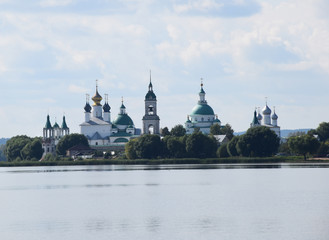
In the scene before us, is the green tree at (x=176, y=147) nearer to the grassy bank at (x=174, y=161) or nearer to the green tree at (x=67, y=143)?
the grassy bank at (x=174, y=161)

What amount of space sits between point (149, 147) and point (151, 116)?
45.3m

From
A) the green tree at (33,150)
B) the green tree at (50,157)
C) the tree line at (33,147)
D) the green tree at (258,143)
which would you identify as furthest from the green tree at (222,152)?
the green tree at (33,150)

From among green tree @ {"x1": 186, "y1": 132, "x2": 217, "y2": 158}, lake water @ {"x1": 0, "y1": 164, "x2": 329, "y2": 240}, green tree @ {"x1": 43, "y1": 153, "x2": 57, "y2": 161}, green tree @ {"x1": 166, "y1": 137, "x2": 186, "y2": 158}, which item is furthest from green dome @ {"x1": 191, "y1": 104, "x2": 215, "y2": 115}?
lake water @ {"x1": 0, "y1": 164, "x2": 329, "y2": 240}

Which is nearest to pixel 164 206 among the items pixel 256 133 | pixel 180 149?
pixel 256 133

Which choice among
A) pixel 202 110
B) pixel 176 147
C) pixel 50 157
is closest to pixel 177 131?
pixel 202 110

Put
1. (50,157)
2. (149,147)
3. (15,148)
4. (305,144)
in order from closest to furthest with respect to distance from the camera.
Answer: (305,144), (149,147), (50,157), (15,148)

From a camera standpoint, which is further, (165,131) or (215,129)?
(215,129)

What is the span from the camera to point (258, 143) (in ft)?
415

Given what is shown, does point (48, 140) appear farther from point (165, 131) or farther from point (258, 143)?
point (258, 143)

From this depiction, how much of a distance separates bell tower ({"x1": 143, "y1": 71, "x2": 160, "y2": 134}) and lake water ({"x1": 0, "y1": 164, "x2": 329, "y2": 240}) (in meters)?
117

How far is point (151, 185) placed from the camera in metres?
68.4

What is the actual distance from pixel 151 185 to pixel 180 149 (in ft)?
229

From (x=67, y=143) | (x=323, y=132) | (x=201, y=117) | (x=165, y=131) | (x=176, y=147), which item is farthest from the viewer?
(x=201, y=117)

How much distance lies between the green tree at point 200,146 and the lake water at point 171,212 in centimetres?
6746
